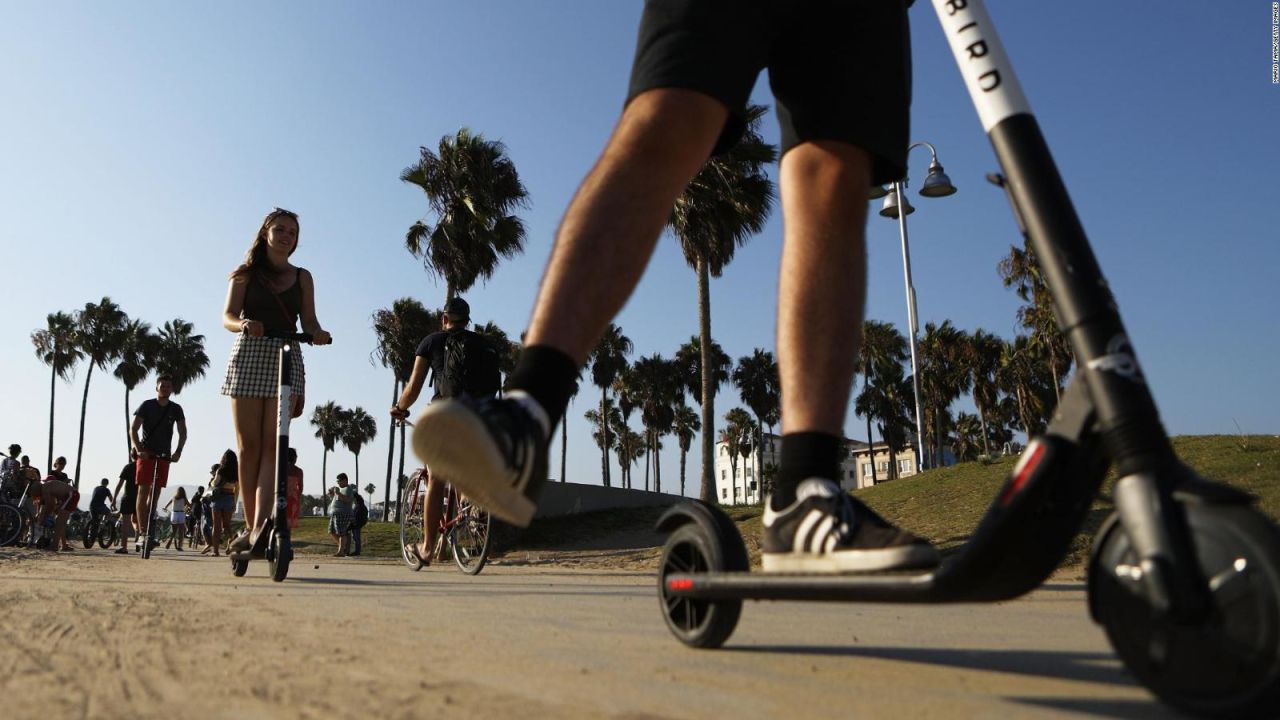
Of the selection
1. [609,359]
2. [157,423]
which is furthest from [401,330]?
[157,423]

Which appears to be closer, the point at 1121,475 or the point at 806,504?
the point at 1121,475

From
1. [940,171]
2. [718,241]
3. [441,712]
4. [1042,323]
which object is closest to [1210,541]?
[441,712]

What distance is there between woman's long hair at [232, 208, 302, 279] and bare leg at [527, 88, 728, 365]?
13.1 ft

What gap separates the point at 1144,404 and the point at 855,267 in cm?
82

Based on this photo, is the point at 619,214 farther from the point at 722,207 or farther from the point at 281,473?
the point at 722,207

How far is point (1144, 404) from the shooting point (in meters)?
1.01

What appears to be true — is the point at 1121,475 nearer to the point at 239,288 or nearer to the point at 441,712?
the point at 441,712

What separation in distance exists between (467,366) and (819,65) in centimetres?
474

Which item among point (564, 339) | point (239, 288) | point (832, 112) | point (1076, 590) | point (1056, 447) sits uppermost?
point (239, 288)

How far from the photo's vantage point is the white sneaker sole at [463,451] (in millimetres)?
1213

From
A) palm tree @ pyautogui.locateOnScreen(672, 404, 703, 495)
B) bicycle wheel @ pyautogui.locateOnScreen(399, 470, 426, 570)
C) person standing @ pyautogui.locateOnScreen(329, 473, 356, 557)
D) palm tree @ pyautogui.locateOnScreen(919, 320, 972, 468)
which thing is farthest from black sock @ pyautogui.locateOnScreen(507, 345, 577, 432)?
palm tree @ pyautogui.locateOnScreen(672, 404, 703, 495)

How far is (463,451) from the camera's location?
1225mm

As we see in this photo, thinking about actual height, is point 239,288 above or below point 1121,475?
above

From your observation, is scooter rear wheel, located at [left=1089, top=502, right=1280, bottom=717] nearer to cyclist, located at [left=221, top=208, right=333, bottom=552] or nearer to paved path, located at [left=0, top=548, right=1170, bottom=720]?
paved path, located at [left=0, top=548, right=1170, bottom=720]
